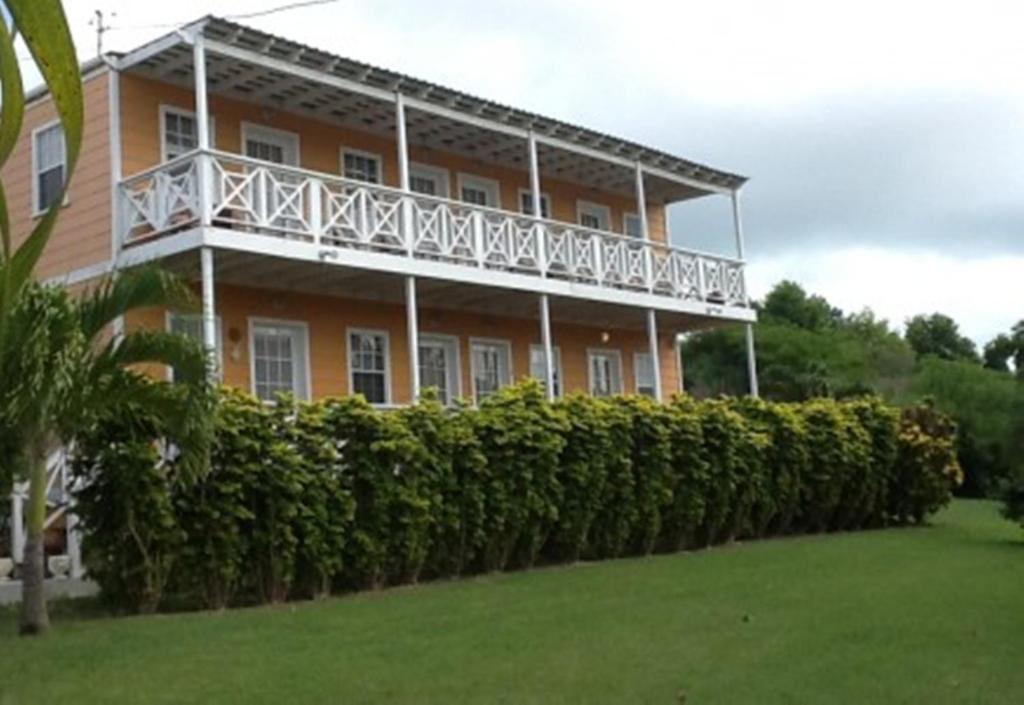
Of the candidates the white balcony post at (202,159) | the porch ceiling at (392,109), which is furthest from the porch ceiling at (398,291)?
the porch ceiling at (392,109)

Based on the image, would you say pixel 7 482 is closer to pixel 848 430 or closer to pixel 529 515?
pixel 529 515

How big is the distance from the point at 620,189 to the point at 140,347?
17110 mm

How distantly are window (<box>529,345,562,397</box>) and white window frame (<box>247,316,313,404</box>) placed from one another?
5688mm

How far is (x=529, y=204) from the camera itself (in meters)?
24.4

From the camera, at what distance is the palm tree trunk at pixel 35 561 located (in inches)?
386

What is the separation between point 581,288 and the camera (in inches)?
826

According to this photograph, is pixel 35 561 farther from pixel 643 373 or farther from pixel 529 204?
pixel 643 373

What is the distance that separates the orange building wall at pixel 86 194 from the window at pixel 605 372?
10932mm

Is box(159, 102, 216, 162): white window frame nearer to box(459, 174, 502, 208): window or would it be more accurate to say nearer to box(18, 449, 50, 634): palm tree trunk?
box(459, 174, 502, 208): window

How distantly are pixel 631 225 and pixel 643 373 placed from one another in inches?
123

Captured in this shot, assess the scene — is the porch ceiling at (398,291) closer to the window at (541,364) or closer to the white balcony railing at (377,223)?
the white balcony railing at (377,223)

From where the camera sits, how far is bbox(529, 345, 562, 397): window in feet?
78.3

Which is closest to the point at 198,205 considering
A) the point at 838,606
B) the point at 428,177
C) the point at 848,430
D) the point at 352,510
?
the point at 352,510

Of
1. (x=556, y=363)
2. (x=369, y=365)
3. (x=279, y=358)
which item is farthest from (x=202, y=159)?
(x=556, y=363)
